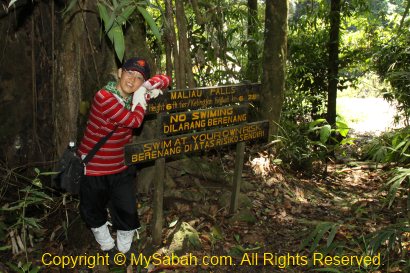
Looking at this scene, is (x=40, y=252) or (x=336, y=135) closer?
(x=40, y=252)

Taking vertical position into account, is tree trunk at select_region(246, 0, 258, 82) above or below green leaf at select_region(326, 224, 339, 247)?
above

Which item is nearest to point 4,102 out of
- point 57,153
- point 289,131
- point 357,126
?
point 57,153

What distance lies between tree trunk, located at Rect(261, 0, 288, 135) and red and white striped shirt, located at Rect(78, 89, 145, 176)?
9.60 feet

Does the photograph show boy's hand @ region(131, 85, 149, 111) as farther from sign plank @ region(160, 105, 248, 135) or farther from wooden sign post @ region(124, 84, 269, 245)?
sign plank @ region(160, 105, 248, 135)

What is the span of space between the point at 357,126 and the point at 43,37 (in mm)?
10910

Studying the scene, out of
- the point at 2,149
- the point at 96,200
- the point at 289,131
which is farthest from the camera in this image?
the point at 289,131

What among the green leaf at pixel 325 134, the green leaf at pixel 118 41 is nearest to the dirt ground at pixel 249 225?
the green leaf at pixel 325 134

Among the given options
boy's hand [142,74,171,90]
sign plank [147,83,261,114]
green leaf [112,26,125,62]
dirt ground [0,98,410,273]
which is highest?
green leaf [112,26,125,62]

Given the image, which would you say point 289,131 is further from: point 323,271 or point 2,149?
point 2,149

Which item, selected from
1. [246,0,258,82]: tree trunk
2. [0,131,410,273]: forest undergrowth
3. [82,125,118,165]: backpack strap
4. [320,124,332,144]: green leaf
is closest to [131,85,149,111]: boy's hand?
[82,125,118,165]: backpack strap

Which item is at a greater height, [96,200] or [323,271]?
[96,200]

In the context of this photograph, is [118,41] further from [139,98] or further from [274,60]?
[274,60]

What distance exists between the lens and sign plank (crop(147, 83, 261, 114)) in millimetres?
3529

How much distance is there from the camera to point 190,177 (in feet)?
15.5
